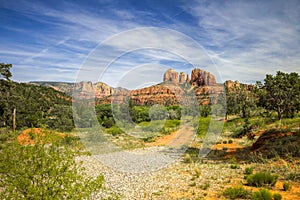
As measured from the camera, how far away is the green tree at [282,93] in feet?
86.6

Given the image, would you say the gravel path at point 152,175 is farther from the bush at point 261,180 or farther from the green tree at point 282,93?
the green tree at point 282,93

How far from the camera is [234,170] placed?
1346 cm

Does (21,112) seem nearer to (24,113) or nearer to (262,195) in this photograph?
(24,113)

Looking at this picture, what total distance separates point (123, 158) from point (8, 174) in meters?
12.1

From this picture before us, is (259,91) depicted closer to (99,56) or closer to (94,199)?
(99,56)

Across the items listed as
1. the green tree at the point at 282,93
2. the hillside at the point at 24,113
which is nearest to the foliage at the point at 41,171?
the hillside at the point at 24,113

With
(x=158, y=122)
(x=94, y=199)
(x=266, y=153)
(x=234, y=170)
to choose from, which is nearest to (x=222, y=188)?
(x=234, y=170)

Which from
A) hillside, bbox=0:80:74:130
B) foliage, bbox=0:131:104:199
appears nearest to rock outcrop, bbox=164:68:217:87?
foliage, bbox=0:131:104:199

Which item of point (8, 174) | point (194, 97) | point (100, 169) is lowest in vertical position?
point (100, 169)

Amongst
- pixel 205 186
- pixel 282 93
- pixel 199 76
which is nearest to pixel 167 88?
pixel 199 76

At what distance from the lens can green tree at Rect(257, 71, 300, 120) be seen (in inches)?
1039

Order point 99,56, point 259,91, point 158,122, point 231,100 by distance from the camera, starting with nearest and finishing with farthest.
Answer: point 99,56
point 259,91
point 158,122
point 231,100

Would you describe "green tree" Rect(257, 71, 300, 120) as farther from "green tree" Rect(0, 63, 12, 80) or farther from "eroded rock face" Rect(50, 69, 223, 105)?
"green tree" Rect(0, 63, 12, 80)

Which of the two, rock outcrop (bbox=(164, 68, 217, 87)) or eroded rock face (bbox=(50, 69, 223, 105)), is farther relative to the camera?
Result: rock outcrop (bbox=(164, 68, 217, 87))
